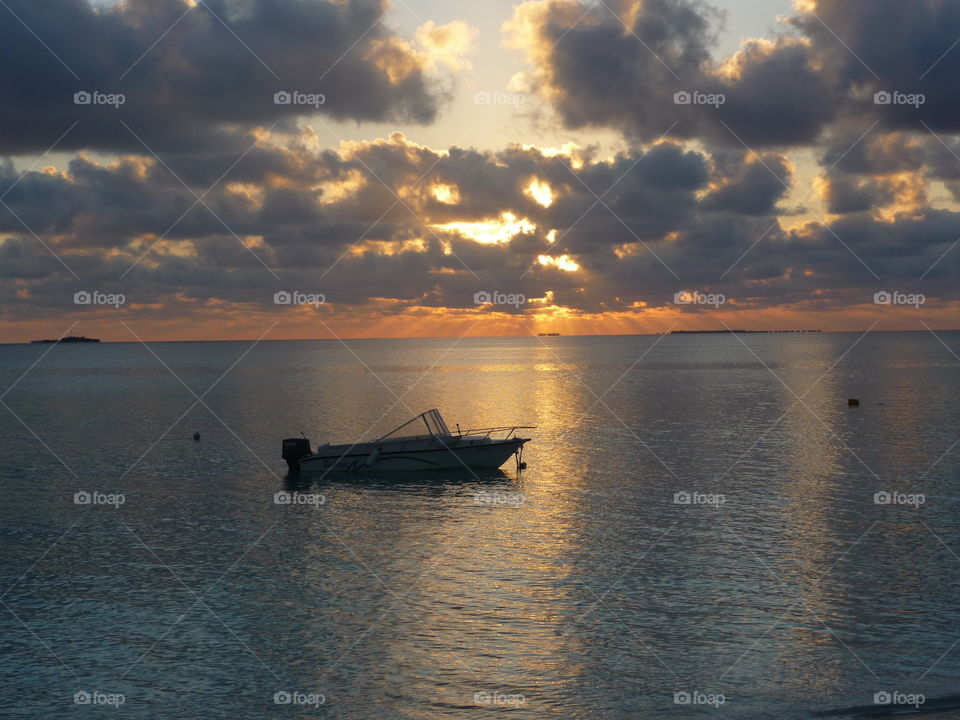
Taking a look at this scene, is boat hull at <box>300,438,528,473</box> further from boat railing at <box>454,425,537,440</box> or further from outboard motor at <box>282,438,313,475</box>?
boat railing at <box>454,425,537,440</box>

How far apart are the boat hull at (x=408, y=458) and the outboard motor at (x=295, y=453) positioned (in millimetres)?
395

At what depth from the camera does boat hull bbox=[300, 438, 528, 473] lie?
58.3 meters

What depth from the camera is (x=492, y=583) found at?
32500 millimetres

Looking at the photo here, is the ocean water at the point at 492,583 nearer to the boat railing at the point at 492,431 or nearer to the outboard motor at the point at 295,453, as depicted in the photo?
the outboard motor at the point at 295,453

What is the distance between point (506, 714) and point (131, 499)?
1433 inches

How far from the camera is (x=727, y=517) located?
43719 mm

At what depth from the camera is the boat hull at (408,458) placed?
58.3m

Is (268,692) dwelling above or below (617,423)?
below

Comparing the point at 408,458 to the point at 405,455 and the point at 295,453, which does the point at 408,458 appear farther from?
the point at 295,453

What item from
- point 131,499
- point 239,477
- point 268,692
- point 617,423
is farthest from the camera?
point 617,423

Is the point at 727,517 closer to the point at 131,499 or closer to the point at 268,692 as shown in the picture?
the point at 268,692

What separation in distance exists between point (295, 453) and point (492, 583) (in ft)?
98.0

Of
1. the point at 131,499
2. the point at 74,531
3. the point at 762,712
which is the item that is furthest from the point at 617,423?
the point at 762,712

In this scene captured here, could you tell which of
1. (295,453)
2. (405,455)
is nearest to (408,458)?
(405,455)
